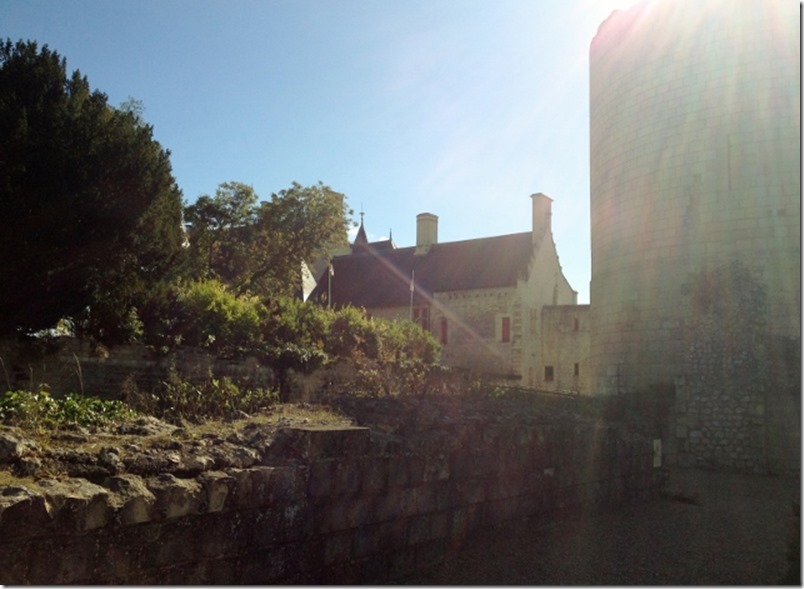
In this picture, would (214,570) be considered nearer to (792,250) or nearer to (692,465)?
(692,465)

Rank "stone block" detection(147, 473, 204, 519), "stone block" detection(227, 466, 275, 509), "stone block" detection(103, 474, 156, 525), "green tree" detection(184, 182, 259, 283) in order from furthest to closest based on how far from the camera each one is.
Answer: "green tree" detection(184, 182, 259, 283) → "stone block" detection(227, 466, 275, 509) → "stone block" detection(147, 473, 204, 519) → "stone block" detection(103, 474, 156, 525)

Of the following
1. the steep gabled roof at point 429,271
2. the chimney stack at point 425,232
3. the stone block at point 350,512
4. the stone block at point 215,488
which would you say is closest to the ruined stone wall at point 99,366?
the stone block at point 350,512

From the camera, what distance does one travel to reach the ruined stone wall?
11.3 m

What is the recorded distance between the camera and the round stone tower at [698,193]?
13430 millimetres

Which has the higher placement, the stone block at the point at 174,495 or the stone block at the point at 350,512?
the stone block at the point at 174,495

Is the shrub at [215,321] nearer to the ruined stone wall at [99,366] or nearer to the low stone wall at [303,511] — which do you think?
the ruined stone wall at [99,366]

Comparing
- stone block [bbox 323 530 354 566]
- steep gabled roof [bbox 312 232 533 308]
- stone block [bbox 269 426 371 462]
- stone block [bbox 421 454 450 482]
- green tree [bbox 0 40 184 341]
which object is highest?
steep gabled roof [bbox 312 232 533 308]

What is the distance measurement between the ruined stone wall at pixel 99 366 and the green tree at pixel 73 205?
0.36m

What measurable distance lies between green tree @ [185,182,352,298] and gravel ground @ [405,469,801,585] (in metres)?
18.6

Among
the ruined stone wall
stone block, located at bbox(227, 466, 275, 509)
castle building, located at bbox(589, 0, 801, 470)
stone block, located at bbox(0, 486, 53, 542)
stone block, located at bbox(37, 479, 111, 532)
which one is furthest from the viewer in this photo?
castle building, located at bbox(589, 0, 801, 470)

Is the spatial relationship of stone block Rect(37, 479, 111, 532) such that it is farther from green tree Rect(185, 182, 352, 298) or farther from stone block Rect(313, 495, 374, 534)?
green tree Rect(185, 182, 352, 298)

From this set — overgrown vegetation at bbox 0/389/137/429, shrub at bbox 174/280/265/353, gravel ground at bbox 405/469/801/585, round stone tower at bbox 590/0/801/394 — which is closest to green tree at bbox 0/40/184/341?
shrub at bbox 174/280/265/353

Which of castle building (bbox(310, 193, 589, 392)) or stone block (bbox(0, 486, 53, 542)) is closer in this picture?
stone block (bbox(0, 486, 53, 542))

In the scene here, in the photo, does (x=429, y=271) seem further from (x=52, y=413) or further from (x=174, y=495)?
(x=174, y=495)
